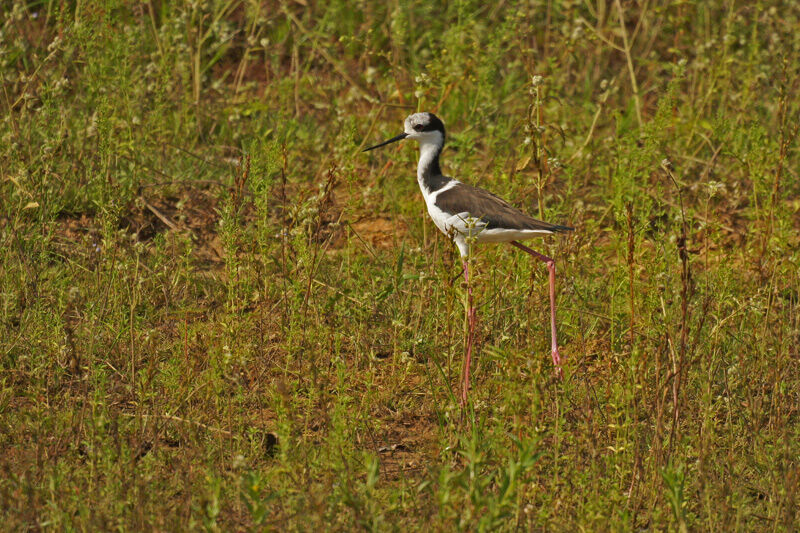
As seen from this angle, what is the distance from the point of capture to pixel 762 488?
4.04m

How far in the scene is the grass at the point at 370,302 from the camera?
12.0 ft

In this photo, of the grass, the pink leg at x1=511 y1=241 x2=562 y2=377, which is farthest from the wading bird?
the grass

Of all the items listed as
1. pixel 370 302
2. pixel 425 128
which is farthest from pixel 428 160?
pixel 370 302

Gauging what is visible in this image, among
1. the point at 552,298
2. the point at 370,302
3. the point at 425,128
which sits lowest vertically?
the point at 370,302

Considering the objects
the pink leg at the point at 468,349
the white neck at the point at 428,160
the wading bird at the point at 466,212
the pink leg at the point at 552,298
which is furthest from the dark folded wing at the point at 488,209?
the pink leg at the point at 468,349

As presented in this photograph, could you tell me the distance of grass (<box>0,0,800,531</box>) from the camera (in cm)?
365

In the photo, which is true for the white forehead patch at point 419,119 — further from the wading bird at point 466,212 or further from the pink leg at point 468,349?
the pink leg at point 468,349

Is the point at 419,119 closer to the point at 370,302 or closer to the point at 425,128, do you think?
the point at 425,128

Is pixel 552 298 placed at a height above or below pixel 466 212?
below

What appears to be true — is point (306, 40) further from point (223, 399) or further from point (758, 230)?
point (223, 399)

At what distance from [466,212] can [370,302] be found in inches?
26.0

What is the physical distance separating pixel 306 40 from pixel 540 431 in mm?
5077

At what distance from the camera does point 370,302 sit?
5.21 m

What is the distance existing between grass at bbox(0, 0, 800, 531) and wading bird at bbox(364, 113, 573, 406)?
0.15 m
